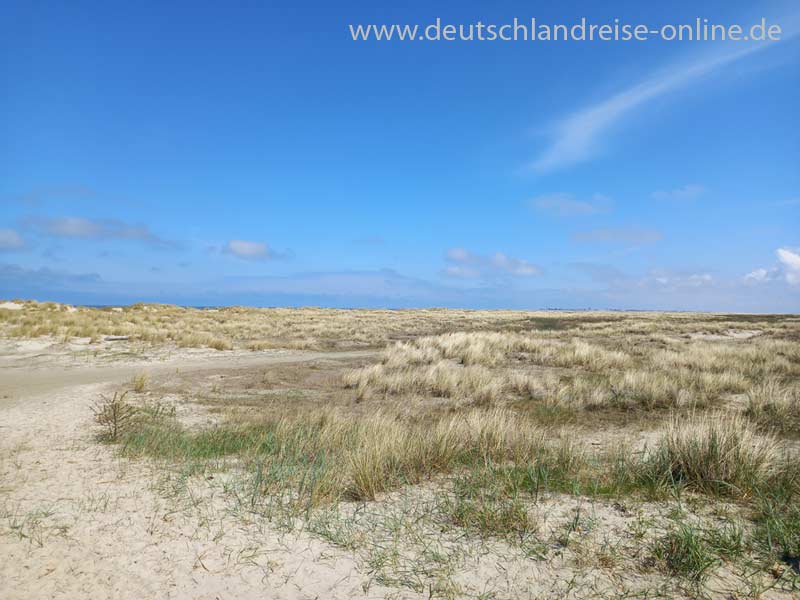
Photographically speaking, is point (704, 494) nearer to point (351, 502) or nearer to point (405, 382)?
point (351, 502)

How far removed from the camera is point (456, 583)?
3723mm

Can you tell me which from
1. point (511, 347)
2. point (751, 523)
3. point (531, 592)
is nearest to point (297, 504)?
point (531, 592)

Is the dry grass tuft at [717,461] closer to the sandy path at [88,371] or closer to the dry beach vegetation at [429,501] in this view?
the dry beach vegetation at [429,501]

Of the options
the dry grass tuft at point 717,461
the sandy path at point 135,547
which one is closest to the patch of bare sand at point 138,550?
the sandy path at point 135,547

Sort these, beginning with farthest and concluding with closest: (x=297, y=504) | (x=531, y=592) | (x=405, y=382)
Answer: (x=405, y=382) → (x=297, y=504) → (x=531, y=592)

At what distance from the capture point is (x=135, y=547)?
14.3 ft

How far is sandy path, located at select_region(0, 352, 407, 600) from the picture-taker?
148 inches

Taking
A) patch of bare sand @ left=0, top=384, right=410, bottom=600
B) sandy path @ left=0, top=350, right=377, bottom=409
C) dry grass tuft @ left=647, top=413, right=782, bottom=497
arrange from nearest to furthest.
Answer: patch of bare sand @ left=0, top=384, right=410, bottom=600
dry grass tuft @ left=647, top=413, right=782, bottom=497
sandy path @ left=0, top=350, right=377, bottom=409

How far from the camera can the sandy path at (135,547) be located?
3768 millimetres

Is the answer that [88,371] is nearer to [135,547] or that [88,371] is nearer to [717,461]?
[135,547]

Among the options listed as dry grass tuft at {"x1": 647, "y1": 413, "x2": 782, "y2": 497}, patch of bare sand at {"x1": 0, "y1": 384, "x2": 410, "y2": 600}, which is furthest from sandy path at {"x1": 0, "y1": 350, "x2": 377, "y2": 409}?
dry grass tuft at {"x1": 647, "y1": 413, "x2": 782, "y2": 497}

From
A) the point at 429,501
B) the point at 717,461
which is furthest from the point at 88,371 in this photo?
the point at 717,461

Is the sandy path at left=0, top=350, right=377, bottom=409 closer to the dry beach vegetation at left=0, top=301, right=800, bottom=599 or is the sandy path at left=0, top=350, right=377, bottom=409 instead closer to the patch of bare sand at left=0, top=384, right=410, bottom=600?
the dry beach vegetation at left=0, top=301, right=800, bottom=599

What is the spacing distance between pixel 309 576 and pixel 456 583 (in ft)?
4.03
